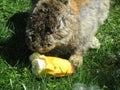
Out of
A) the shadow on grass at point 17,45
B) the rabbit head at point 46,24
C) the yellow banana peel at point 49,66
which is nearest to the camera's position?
the rabbit head at point 46,24

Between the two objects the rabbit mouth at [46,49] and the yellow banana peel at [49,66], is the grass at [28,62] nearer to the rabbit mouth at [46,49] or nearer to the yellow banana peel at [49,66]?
the yellow banana peel at [49,66]

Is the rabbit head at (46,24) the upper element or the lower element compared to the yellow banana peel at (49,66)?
upper

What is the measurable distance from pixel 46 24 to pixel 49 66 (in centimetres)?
48

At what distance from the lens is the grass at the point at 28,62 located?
502 cm

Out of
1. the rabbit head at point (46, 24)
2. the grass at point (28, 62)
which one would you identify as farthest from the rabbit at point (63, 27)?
the grass at point (28, 62)

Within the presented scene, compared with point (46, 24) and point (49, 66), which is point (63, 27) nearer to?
point (46, 24)

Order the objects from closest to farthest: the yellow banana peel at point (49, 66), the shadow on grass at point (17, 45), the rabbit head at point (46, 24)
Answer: the rabbit head at point (46, 24) → the yellow banana peel at point (49, 66) → the shadow on grass at point (17, 45)

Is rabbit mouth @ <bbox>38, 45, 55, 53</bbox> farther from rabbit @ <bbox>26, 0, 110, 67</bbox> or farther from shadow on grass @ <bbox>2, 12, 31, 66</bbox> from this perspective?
shadow on grass @ <bbox>2, 12, 31, 66</bbox>

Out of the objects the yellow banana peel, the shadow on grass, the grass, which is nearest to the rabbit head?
the yellow banana peel

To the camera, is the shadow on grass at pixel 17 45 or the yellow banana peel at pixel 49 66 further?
the shadow on grass at pixel 17 45

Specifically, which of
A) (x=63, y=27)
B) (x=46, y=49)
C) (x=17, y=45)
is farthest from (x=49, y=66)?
(x=17, y=45)

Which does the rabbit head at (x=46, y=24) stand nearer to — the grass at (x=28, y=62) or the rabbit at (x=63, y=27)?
the rabbit at (x=63, y=27)

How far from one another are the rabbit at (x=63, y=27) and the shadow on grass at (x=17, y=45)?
43 cm

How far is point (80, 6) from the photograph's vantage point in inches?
210
